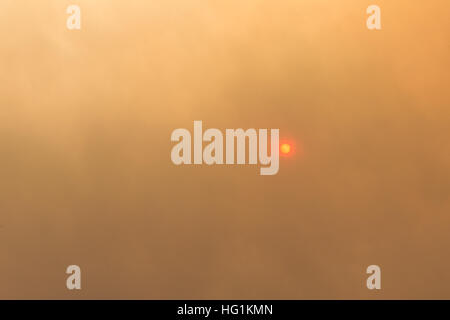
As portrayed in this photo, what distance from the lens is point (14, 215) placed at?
2232mm

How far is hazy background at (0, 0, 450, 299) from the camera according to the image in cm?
219

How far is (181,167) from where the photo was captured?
223cm

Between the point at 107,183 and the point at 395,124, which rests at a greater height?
the point at 395,124

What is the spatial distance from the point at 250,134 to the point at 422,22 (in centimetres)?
109

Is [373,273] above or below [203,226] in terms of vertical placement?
below

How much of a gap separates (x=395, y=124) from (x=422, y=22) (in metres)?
0.56

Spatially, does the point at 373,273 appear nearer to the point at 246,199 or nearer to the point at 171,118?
the point at 246,199

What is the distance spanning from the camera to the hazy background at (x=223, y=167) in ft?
7.17

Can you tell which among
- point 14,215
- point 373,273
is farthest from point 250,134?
point 14,215

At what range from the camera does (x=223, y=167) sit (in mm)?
2238

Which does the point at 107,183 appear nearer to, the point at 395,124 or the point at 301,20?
the point at 301,20

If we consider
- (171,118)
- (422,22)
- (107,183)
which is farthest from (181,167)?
(422,22)
